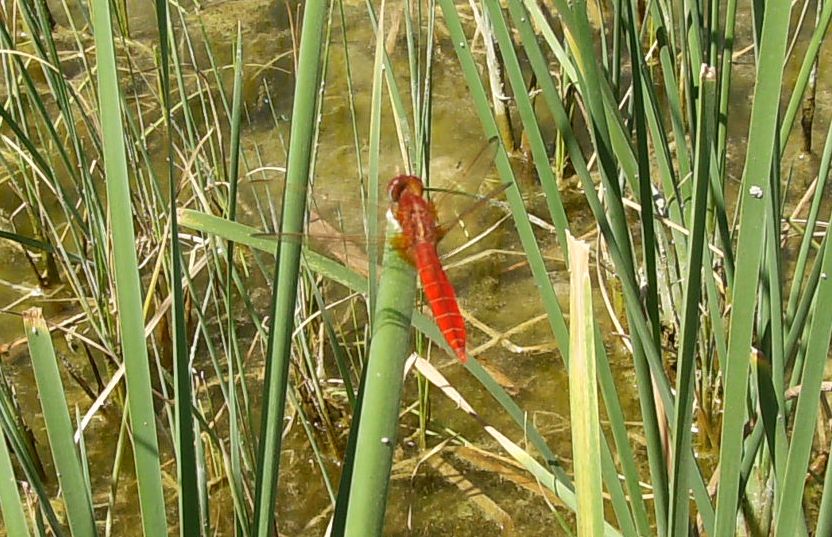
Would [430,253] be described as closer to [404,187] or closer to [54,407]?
[404,187]

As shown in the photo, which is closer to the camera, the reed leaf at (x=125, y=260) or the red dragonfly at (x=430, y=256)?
the reed leaf at (x=125, y=260)

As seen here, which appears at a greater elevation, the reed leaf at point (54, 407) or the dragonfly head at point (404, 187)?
the dragonfly head at point (404, 187)

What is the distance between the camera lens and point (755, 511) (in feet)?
4.01

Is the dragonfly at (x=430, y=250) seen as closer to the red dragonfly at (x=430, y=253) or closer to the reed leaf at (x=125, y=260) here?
the red dragonfly at (x=430, y=253)

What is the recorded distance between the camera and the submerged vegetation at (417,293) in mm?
611

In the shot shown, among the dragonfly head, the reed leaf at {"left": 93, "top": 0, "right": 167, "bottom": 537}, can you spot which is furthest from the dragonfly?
the reed leaf at {"left": 93, "top": 0, "right": 167, "bottom": 537}

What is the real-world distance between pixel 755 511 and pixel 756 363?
1.10 feet

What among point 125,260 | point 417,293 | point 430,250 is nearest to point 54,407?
point 125,260

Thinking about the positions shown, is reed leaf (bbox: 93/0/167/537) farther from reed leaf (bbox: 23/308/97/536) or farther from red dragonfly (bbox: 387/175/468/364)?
red dragonfly (bbox: 387/175/468/364)

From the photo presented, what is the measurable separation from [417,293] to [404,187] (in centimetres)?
56

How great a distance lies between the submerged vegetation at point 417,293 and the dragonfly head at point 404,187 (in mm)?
39

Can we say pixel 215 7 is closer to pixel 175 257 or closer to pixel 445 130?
pixel 445 130

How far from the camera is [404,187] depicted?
0.86 meters

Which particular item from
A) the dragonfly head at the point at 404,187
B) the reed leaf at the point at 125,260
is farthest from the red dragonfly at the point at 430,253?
the reed leaf at the point at 125,260
